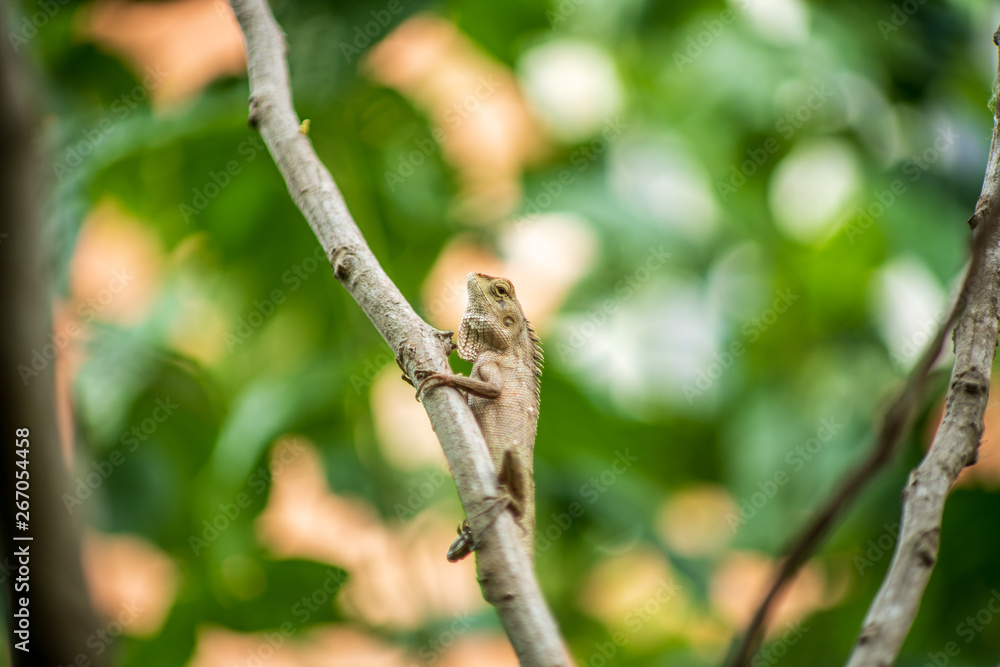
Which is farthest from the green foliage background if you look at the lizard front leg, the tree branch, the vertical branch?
the vertical branch

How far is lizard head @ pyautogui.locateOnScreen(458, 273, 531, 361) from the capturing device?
329cm

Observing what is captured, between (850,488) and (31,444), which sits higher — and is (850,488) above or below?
below

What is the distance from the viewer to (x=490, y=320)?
3326 mm

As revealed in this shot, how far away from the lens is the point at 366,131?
544 cm

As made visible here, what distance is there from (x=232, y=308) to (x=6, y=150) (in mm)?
4332

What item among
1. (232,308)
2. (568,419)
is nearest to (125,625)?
(232,308)

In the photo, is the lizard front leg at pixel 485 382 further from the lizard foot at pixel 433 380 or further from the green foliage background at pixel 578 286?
the green foliage background at pixel 578 286

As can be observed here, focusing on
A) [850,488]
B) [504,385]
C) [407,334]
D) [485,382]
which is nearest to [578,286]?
[504,385]

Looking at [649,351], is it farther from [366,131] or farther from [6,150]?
Answer: [6,150]

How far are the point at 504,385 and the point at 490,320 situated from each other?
1.38 feet

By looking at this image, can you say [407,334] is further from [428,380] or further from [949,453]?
[949,453]

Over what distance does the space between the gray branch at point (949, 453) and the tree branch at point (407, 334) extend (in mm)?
466

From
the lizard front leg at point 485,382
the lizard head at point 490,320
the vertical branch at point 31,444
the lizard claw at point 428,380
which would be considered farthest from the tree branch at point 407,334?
the lizard head at point 490,320

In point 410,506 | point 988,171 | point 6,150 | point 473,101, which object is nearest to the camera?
point 988,171
